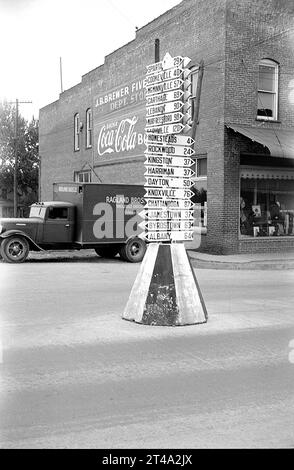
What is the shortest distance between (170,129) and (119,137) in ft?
61.6

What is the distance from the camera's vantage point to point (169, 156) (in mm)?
7684

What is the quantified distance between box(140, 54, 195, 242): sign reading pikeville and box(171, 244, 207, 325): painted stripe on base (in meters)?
0.26

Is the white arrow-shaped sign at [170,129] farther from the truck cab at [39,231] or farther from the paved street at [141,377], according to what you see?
the truck cab at [39,231]

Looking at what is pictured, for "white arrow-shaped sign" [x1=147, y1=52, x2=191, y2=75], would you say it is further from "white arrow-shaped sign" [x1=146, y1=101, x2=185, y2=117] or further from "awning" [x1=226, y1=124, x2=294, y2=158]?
"awning" [x1=226, y1=124, x2=294, y2=158]

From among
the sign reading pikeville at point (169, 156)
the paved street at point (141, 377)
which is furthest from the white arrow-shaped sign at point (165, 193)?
the paved street at point (141, 377)

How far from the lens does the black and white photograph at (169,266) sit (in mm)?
4199

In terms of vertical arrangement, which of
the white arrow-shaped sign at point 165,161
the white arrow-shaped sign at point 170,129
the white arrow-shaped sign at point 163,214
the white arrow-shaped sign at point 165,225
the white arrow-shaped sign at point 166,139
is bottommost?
the white arrow-shaped sign at point 165,225

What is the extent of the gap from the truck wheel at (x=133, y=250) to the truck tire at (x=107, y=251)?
2.30 feet

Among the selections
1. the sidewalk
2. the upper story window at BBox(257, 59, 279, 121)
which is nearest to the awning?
the upper story window at BBox(257, 59, 279, 121)

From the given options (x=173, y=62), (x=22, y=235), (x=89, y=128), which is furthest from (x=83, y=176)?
(x=173, y=62)

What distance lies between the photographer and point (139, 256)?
17469 mm

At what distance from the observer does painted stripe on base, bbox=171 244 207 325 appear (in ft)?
24.1

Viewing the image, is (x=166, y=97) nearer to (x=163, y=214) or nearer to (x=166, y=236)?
(x=163, y=214)
